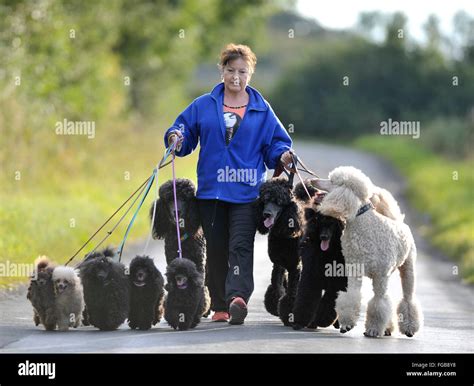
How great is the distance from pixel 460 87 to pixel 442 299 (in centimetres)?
5110

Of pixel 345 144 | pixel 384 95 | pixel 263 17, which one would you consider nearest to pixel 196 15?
pixel 263 17

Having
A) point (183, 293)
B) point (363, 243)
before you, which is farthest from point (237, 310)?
point (363, 243)

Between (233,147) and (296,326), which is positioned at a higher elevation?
(233,147)

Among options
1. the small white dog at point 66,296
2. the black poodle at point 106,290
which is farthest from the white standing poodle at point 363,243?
the small white dog at point 66,296

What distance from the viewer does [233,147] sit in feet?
39.2

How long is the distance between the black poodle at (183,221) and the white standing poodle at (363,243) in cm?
151

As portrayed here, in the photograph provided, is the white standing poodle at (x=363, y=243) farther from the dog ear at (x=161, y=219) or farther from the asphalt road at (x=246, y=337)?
the dog ear at (x=161, y=219)

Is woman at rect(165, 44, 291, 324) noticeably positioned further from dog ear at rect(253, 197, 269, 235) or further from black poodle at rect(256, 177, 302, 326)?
black poodle at rect(256, 177, 302, 326)

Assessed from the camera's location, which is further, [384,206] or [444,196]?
[444,196]

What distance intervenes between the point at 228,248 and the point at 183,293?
3.55 feet

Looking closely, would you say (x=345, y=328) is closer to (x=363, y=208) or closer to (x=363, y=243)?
(x=363, y=243)

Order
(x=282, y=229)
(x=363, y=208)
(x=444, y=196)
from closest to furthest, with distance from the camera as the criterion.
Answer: (x=363, y=208) < (x=282, y=229) < (x=444, y=196)

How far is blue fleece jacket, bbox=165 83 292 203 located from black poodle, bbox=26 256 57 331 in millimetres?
1689
